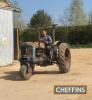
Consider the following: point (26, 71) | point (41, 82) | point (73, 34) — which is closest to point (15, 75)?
point (26, 71)

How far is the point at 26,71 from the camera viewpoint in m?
16.4

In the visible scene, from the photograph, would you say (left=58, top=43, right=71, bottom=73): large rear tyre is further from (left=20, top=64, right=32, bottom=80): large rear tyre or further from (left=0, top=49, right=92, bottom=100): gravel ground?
(left=20, top=64, right=32, bottom=80): large rear tyre

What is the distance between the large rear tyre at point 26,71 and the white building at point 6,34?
4.80 metres

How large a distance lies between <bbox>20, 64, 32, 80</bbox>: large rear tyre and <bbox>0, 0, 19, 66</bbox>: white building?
4.80 meters

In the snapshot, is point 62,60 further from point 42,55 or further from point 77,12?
point 77,12

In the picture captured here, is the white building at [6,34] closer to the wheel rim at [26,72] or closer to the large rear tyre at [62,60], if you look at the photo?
the large rear tyre at [62,60]

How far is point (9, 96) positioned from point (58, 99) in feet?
4.98

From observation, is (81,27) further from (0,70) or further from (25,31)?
(0,70)

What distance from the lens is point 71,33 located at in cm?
4441

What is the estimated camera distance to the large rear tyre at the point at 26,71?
632 inches

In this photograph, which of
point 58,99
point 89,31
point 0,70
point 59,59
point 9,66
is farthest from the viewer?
point 89,31

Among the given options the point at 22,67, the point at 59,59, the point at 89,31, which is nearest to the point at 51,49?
the point at 59,59

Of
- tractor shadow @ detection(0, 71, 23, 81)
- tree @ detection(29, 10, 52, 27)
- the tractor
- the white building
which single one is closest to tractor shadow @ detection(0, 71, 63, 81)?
tractor shadow @ detection(0, 71, 23, 81)

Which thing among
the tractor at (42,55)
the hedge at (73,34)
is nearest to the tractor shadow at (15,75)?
the tractor at (42,55)
